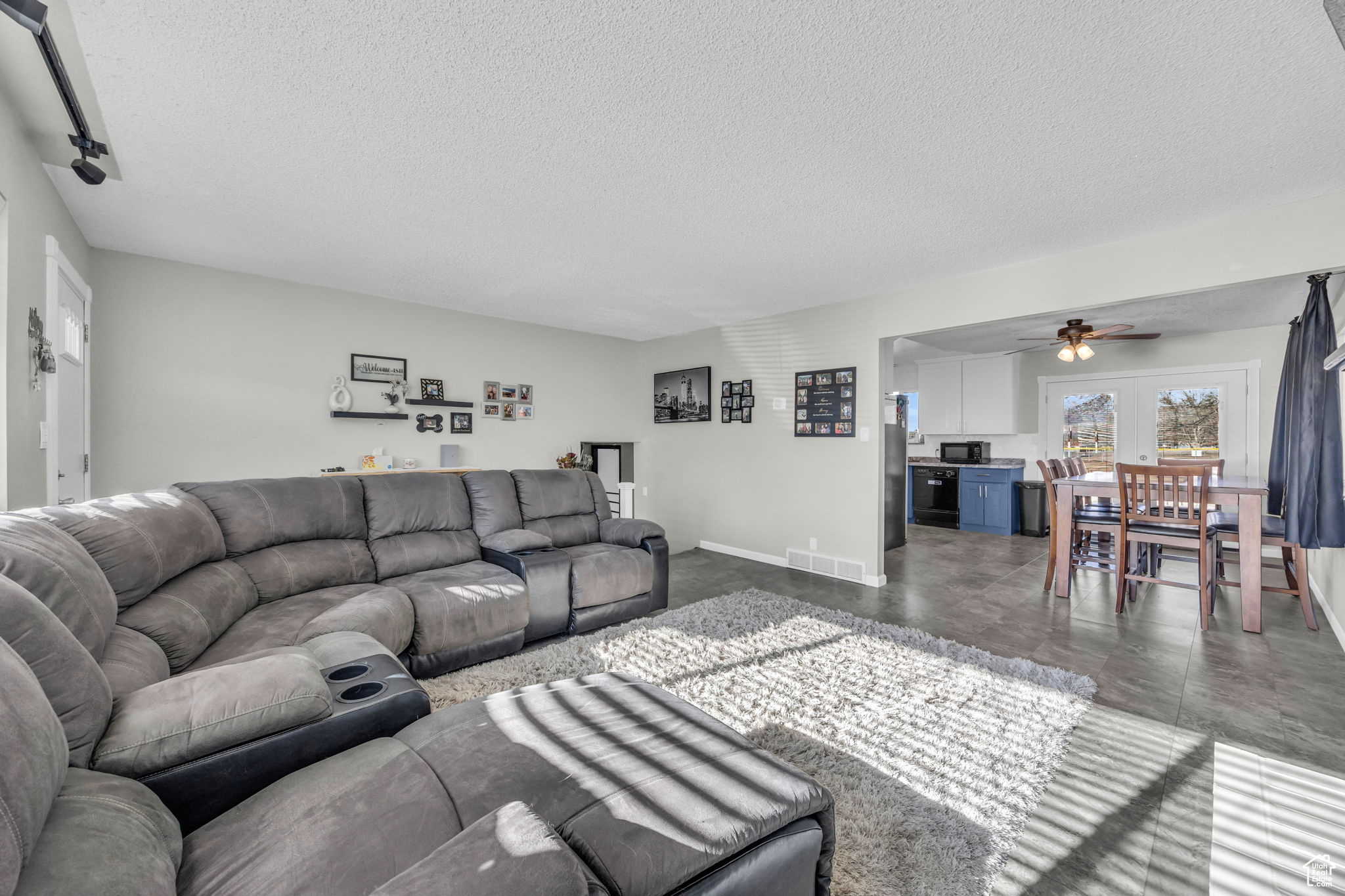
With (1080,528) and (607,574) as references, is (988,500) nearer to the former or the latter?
(1080,528)

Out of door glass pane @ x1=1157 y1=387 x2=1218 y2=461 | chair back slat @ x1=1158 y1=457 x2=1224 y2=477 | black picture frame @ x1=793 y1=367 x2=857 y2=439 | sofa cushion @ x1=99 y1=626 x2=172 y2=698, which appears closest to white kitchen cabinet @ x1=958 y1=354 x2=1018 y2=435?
door glass pane @ x1=1157 y1=387 x2=1218 y2=461

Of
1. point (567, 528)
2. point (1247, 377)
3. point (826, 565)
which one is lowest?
point (826, 565)

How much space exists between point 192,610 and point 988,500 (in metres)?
7.59

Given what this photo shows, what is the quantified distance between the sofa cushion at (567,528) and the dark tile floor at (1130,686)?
2.67 ft

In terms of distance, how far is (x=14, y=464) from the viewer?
7.48 feet

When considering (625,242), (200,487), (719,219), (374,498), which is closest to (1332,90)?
(719,219)

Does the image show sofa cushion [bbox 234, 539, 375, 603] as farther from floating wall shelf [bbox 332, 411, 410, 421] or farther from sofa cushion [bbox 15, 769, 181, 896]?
floating wall shelf [bbox 332, 411, 410, 421]

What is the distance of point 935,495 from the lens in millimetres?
7543

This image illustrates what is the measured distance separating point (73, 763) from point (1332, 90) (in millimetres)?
4007

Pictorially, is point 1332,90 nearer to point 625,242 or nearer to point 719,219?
point 719,219

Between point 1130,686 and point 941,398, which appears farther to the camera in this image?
point 941,398

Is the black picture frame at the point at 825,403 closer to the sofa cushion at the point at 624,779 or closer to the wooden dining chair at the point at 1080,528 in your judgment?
the wooden dining chair at the point at 1080,528

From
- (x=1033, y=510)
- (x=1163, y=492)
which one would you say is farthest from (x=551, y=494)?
(x=1033, y=510)

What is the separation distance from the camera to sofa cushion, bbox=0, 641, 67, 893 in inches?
25.3
